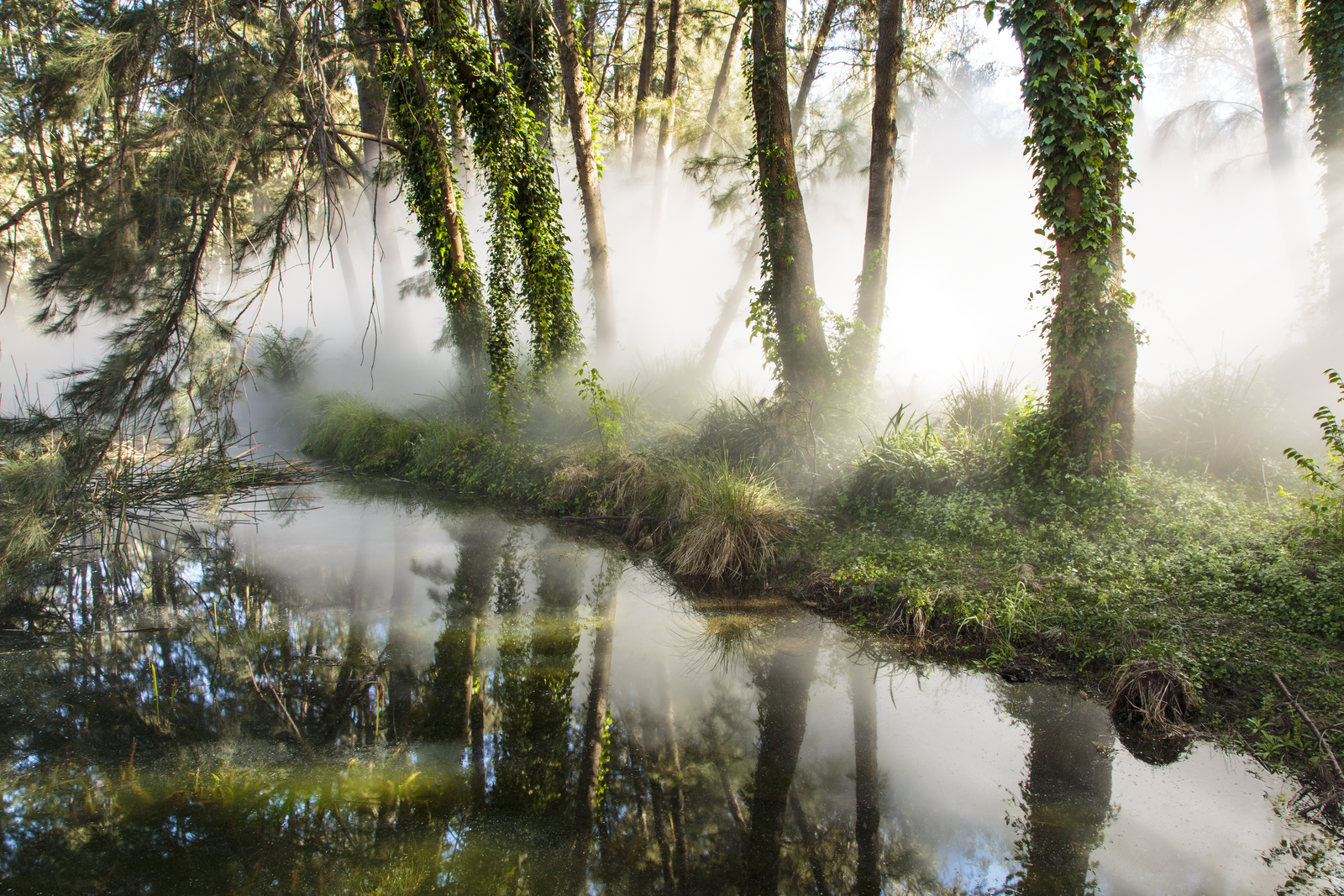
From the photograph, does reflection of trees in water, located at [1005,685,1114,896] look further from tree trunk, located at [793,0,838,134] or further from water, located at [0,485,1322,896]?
tree trunk, located at [793,0,838,134]

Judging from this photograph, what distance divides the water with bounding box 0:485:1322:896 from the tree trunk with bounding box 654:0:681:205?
9.42 metres

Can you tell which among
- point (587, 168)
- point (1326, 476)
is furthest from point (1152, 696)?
point (587, 168)

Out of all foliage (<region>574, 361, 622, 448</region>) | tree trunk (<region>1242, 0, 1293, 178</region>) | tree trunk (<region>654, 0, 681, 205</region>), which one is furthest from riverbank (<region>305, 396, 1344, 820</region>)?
tree trunk (<region>1242, 0, 1293, 178</region>)

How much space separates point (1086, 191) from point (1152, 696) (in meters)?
4.21

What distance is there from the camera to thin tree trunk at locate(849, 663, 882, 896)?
281 cm

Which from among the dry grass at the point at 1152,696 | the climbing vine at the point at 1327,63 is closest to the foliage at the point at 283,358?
the dry grass at the point at 1152,696

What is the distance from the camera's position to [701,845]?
2975 millimetres

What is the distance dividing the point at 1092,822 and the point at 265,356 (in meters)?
18.0

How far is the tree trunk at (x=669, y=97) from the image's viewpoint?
1125 cm

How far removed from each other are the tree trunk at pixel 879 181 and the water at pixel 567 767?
437 cm

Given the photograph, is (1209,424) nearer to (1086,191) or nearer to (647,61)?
(1086,191)

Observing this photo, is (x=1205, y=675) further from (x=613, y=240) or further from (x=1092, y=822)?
(x=613, y=240)

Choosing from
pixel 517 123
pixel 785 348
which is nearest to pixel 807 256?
pixel 785 348

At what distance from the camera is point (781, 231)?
7910 millimetres
